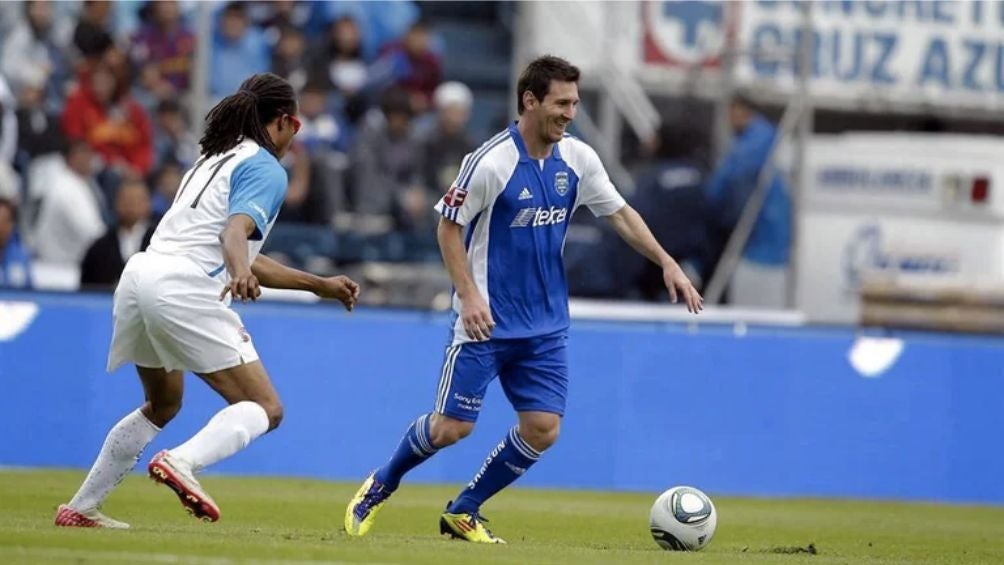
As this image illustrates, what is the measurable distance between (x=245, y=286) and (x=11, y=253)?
9.49 metres

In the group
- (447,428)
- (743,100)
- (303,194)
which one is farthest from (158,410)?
(743,100)

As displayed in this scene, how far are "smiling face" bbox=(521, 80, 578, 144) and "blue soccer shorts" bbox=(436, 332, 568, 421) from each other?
1.05 m

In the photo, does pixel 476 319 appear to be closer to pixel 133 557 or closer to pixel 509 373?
pixel 509 373

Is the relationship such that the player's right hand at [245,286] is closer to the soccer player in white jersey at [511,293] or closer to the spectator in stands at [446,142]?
the soccer player in white jersey at [511,293]

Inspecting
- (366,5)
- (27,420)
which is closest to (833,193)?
(366,5)

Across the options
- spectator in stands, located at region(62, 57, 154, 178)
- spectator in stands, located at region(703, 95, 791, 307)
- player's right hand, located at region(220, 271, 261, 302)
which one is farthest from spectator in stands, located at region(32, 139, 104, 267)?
player's right hand, located at region(220, 271, 261, 302)

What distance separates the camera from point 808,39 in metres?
20.4

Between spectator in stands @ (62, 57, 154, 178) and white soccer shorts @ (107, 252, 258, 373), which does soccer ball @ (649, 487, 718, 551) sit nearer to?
white soccer shorts @ (107, 252, 258, 373)

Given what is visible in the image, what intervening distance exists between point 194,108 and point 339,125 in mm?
1947

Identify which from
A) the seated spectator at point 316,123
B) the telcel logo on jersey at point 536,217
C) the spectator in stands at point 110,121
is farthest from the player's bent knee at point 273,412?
the seated spectator at point 316,123

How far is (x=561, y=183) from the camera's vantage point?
34.0 ft

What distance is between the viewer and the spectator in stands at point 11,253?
1717 cm

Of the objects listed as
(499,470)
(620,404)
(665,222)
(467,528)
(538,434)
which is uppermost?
→ (665,222)

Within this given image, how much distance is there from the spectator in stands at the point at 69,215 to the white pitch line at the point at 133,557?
1052 centimetres
